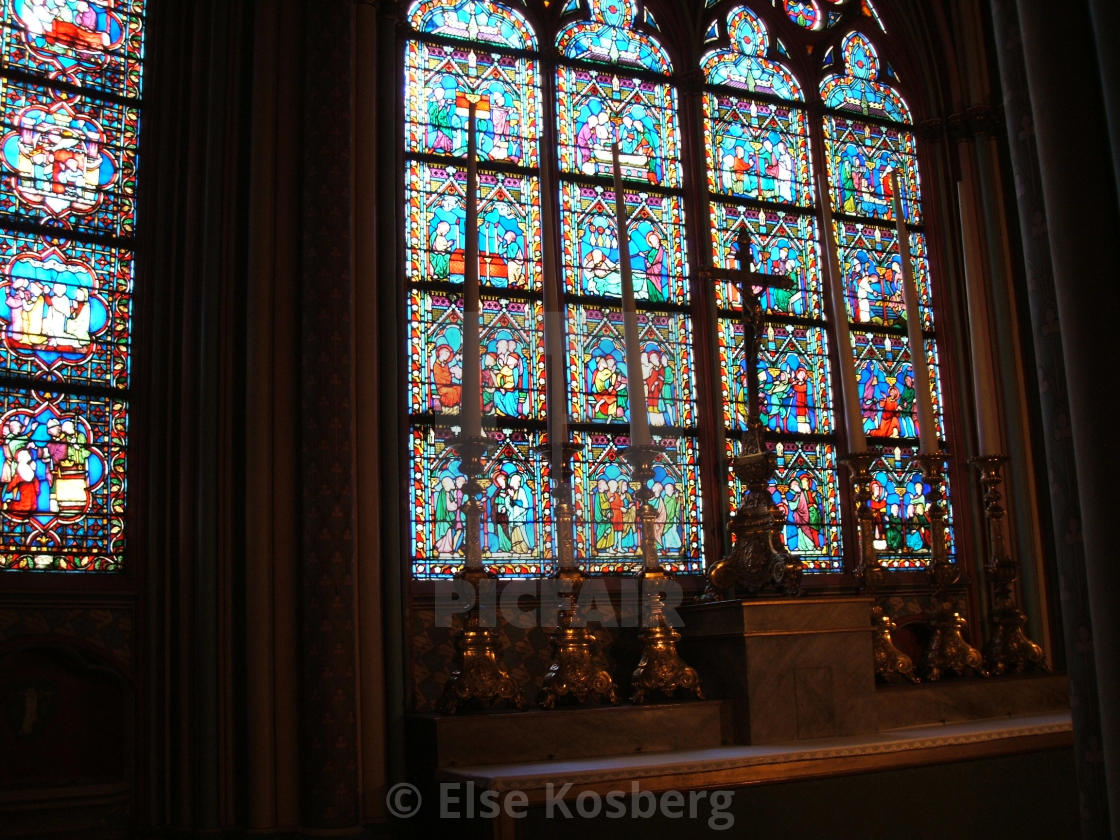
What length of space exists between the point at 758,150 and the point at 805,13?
1244mm

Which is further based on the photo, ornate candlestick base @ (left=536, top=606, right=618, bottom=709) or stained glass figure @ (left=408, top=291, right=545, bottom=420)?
stained glass figure @ (left=408, top=291, right=545, bottom=420)

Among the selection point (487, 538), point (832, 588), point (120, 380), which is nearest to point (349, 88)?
point (120, 380)

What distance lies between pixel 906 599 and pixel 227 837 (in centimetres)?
422

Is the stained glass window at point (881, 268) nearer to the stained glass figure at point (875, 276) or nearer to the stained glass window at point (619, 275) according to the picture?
the stained glass figure at point (875, 276)

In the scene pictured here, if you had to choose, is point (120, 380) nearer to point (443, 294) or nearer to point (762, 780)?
point (443, 294)

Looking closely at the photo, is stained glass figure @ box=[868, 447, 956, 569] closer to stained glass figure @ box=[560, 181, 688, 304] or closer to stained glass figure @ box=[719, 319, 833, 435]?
stained glass figure @ box=[719, 319, 833, 435]

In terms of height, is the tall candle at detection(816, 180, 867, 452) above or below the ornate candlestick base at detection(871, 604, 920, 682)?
above

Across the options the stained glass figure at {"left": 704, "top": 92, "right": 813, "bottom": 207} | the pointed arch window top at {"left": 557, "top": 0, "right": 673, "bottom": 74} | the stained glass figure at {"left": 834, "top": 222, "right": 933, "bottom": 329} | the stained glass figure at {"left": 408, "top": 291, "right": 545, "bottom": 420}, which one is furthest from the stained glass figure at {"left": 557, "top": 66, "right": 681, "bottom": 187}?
the stained glass figure at {"left": 834, "top": 222, "right": 933, "bottom": 329}

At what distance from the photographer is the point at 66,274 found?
213 inches

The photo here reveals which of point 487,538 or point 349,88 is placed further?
point 487,538

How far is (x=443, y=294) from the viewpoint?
20.7 feet

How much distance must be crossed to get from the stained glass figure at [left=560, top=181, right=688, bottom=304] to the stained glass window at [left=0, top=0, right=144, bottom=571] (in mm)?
2441

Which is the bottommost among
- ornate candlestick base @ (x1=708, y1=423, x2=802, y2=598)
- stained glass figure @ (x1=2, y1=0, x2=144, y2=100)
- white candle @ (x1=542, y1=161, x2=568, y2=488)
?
ornate candlestick base @ (x1=708, y1=423, x2=802, y2=598)

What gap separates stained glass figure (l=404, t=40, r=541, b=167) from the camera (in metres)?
6.55
